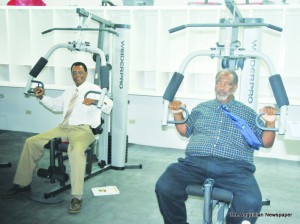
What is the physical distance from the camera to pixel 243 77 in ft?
10.3

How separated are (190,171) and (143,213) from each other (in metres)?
0.76

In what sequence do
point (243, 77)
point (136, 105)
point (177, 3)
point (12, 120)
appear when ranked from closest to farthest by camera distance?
point (243, 77) → point (177, 3) → point (136, 105) → point (12, 120)

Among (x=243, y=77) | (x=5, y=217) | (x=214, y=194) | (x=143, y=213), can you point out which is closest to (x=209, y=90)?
(x=243, y=77)

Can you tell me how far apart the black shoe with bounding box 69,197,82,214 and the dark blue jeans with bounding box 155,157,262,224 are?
0.89m

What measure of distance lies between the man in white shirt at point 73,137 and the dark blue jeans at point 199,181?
0.93 meters

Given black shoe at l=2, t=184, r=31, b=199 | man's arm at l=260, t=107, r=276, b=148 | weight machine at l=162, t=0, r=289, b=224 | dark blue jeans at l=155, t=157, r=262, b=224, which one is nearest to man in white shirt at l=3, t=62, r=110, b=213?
black shoe at l=2, t=184, r=31, b=199

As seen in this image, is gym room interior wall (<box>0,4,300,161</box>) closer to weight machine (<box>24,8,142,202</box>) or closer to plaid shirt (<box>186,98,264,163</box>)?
weight machine (<box>24,8,142,202</box>)

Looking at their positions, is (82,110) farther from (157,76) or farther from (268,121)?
(268,121)

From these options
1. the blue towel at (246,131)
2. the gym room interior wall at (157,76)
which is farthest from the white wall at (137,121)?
the blue towel at (246,131)

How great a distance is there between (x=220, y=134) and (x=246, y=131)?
0.61ft

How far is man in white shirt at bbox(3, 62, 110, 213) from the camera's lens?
2.96 meters

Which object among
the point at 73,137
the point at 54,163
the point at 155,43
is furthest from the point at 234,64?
the point at 155,43

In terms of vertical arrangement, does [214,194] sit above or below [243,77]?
below

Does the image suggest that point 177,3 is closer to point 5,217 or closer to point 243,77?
point 243,77
